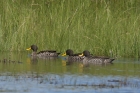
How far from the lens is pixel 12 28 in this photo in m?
22.1

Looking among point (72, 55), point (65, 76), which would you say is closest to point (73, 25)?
point (72, 55)

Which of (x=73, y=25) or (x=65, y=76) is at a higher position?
(x=73, y=25)

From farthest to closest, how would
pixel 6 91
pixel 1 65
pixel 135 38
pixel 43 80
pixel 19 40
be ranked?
pixel 19 40 → pixel 135 38 → pixel 1 65 → pixel 43 80 → pixel 6 91

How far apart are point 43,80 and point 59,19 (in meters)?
7.29

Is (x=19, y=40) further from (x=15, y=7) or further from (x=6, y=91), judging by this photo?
(x=6, y=91)

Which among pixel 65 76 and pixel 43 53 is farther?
pixel 43 53

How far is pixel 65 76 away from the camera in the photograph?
15508 millimetres

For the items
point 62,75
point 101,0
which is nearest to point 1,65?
point 62,75

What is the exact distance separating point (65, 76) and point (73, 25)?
6137 millimetres

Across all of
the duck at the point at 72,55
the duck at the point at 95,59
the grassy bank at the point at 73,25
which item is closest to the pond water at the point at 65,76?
the duck at the point at 95,59

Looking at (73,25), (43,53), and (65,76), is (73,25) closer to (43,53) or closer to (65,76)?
(43,53)

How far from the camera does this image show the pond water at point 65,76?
13.6 m

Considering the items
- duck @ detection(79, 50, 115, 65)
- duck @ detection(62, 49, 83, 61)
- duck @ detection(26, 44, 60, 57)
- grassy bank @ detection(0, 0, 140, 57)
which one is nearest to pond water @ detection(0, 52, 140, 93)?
A: duck @ detection(79, 50, 115, 65)

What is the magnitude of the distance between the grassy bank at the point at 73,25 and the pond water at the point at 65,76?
94 cm
